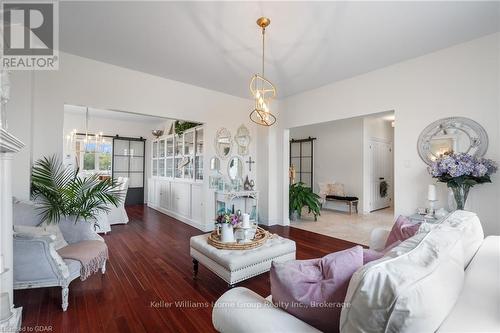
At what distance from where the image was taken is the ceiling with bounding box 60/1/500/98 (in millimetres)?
2246

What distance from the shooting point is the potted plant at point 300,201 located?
17.6ft

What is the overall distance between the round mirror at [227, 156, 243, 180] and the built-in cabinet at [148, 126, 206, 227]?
609 mm

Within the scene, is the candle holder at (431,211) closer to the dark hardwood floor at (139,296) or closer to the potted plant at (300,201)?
the dark hardwood floor at (139,296)

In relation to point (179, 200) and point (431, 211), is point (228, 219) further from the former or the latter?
point (179, 200)

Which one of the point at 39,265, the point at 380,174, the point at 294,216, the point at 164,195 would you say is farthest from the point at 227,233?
the point at 380,174

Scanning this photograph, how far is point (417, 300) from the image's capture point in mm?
719

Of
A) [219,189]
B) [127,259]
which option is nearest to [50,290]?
[127,259]

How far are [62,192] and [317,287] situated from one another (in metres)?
A: 2.99

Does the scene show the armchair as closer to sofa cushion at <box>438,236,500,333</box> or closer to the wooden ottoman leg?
the wooden ottoman leg

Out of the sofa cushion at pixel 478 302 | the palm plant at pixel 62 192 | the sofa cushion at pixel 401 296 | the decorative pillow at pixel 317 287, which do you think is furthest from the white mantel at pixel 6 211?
the sofa cushion at pixel 478 302

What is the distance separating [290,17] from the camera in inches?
93.4

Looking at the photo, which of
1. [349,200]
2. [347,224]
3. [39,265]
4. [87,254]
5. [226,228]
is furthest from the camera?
[349,200]

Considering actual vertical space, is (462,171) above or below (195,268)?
above

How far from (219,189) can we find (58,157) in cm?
263
